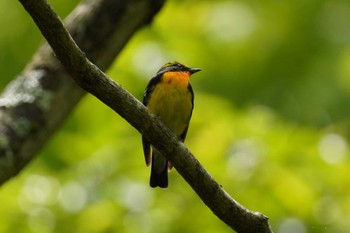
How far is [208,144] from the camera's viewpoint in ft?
19.1

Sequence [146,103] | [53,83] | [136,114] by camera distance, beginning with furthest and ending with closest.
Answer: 1. [146,103]
2. [53,83]
3. [136,114]

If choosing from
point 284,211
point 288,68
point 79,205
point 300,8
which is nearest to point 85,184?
point 79,205

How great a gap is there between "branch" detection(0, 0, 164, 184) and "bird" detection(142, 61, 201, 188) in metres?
0.34

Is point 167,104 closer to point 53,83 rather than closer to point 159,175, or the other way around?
point 159,175

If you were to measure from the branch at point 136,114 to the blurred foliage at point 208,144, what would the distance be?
39.8 inches

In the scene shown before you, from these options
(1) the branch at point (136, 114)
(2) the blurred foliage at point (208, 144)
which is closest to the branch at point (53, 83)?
(2) the blurred foliage at point (208, 144)

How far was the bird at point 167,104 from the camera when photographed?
5363 mm

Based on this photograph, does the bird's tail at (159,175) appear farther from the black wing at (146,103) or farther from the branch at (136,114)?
the branch at (136,114)

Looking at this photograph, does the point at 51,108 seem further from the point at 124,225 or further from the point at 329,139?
the point at 329,139

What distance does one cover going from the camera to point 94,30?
17.7 ft

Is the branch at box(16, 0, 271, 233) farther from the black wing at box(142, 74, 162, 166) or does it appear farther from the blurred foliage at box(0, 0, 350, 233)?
the black wing at box(142, 74, 162, 166)

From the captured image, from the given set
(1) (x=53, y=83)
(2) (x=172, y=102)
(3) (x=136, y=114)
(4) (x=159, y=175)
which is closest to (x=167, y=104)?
(2) (x=172, y=102)

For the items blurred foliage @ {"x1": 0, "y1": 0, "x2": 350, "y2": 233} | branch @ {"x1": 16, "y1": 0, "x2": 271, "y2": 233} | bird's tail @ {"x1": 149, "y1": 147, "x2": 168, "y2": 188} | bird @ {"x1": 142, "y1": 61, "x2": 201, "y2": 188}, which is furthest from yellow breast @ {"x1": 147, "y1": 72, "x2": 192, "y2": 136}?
branch @ {"x1": 16, "y1": 0, "x2": 271, "y2": 233}

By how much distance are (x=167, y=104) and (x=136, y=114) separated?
1.46 metres
